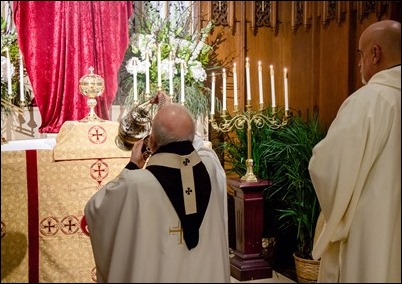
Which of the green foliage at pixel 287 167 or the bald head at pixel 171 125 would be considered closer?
the bald head at pixel 171 125

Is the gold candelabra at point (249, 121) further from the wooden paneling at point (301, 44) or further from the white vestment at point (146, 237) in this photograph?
the white vestment at point (146, 237)

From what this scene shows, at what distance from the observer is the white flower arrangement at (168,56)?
4.00m

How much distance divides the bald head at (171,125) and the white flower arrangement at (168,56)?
167cm

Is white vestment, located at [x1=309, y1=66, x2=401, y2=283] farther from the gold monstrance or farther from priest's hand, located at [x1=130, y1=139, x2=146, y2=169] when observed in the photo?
the gold monstrance

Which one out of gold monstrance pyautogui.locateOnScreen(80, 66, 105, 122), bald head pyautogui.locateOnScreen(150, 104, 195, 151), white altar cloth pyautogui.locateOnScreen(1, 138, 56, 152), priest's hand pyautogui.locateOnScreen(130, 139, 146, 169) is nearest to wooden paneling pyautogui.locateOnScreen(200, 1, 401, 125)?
gold monstrance pyautogui.locateOnScreen(80, 66, 105, 122)

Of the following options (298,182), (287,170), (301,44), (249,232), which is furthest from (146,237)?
(301,44)

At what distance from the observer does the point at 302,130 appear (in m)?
4.05

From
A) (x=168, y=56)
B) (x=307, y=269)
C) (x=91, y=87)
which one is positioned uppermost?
(x=168, y=56)

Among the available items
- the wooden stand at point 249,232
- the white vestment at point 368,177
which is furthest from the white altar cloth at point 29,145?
the white vestment at point 368,177

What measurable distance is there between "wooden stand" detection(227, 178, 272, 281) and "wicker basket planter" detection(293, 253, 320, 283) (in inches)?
7.7

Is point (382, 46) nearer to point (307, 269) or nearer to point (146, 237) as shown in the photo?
point (146, 237)

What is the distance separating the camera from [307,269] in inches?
149

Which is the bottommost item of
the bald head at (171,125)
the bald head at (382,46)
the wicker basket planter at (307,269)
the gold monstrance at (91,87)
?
the wicker basket planter at (307,269)

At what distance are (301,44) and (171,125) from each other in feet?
10.3
